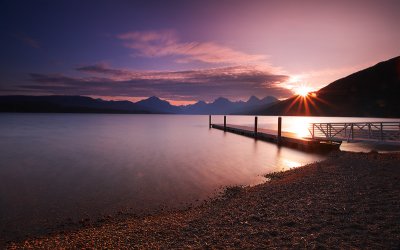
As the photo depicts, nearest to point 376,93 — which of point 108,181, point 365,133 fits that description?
point 365,133

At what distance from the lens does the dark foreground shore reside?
5.89 metres

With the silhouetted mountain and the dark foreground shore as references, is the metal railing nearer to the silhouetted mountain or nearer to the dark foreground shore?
the dark foreground shore

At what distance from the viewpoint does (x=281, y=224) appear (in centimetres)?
693

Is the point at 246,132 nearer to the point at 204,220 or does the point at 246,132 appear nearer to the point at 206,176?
the point at 206,176

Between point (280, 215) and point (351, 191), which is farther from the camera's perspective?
point (351, 191)

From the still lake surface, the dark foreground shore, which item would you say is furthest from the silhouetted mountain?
the dark foreground shore

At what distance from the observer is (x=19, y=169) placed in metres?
19.3

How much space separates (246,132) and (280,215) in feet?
126

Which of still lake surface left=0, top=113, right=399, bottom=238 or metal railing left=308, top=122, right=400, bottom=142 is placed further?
metal railing left=308, top=122, right=400, bottom=142

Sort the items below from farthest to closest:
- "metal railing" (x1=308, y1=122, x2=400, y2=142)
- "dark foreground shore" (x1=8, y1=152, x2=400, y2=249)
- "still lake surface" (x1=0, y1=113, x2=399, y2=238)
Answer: "metal railing" (x1=308, y1=122, x2=400, y2=142) < "still lake surface" (x1=0, y1=113, x2=399, y2=238) < "dark foreground shore" (x1=8, y1=152, x2=400, y2=249)

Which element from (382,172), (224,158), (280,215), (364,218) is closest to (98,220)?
(280,215)

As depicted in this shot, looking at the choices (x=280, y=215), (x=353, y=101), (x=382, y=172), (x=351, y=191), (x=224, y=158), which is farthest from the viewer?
(x=353, y=101)

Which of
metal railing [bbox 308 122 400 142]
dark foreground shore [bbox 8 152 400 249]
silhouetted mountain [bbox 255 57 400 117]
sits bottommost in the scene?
dark foreground shore [bbox 8 152 400 249]

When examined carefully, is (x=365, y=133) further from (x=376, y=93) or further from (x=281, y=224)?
(x=376, y=93)
